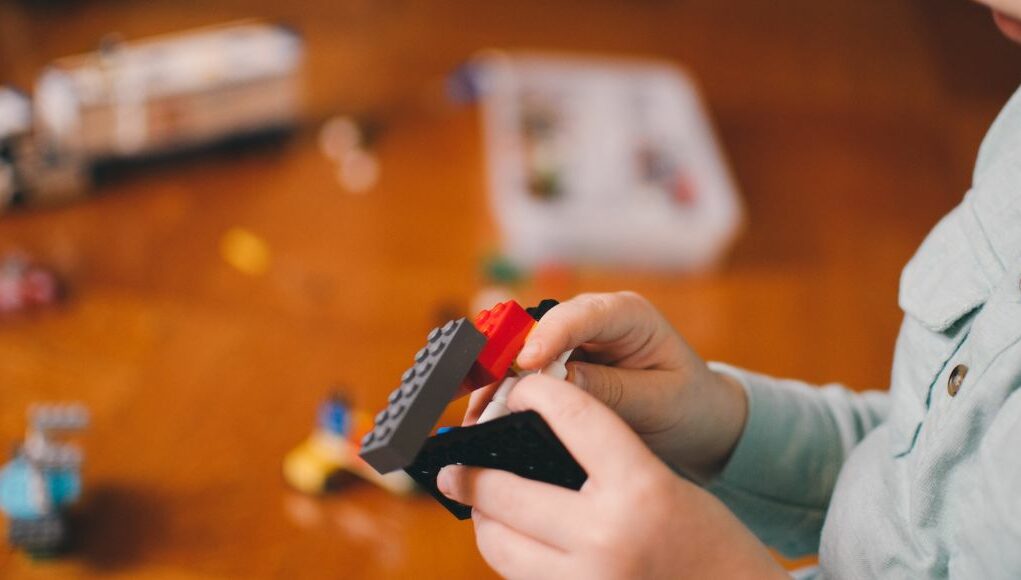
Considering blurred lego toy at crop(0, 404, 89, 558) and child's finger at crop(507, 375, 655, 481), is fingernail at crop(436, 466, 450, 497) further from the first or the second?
blurred lego toy at crop(0, 404, 89, 558)

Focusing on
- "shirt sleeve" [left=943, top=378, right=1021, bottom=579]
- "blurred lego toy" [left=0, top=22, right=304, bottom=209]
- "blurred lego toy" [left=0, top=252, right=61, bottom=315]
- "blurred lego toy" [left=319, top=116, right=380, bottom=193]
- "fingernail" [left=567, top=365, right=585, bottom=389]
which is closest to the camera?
"shirt sleeve" [left=943, top=378, right=1021, bottom=579]

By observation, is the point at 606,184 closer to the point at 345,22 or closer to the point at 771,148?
the point at 771,148

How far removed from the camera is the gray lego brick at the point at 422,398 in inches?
14.5

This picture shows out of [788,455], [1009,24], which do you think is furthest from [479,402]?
[1009,24]

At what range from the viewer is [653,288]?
104 centimetres

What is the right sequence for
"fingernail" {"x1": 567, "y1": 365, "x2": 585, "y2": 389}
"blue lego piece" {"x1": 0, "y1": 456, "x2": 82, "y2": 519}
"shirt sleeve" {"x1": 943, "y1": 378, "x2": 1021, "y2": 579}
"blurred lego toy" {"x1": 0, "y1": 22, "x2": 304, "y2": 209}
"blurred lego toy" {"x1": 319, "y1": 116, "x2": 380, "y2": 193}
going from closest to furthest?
"shirt sleeve" {"x1": 943, "y1": 378, "x2": 1021, "y2": 579}, "fingernail" {"x1": 567, "y1": 365, "x2": 585, "y2": 389}, "blue lego piece" {"x1": 0, "y1": 456, "x2": 82, "y2": 519}, "blurred lego toy" {"x1": 0, "y1": 22, "x2": 304, "y2": 209}, "blurred lego toy" {"x1": 319, "y1": 116, "x2": 380, "y2": 193}

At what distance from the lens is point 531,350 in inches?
15.5

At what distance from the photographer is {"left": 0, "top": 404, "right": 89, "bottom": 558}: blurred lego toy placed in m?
0.69

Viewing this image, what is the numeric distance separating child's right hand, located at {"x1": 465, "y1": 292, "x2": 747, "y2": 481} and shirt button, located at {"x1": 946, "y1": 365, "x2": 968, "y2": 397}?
0.13 meters

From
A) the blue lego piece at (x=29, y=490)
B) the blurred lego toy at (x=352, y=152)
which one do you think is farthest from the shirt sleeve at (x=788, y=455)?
the blurred lego toy at (x=352, y=152)

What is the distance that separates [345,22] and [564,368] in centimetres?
111

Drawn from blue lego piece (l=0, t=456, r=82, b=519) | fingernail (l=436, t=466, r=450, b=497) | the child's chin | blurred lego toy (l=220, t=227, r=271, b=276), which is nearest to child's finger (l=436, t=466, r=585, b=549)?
fingernail (l=436, t=466, r=450, b=497)

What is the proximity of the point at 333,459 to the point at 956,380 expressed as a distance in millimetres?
535

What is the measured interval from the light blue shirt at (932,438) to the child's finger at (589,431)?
0.15 m
